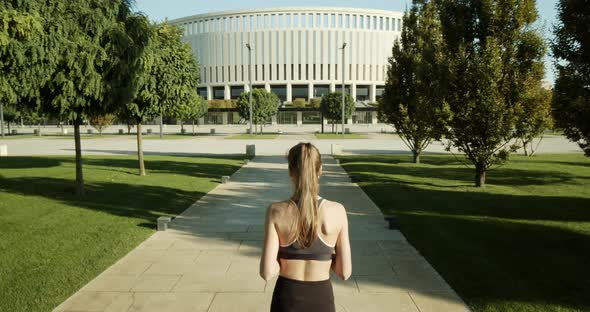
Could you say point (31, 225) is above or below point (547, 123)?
below

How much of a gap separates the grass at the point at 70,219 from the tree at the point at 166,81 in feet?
8.70

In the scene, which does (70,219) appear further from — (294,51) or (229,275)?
(294,51)

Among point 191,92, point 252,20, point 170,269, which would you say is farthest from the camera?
point 252,20

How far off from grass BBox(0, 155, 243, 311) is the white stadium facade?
75262mm

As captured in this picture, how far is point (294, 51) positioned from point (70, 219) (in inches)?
3497

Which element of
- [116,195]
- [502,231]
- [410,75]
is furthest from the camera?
[410,75]

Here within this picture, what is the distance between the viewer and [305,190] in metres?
2.39

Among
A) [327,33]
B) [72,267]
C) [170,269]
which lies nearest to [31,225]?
[72,267]

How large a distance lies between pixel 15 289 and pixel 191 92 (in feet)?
42.9

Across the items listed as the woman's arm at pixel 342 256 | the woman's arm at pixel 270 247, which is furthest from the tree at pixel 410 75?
the woman's arm at pixel 270 247

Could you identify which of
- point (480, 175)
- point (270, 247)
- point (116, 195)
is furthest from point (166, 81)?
point (270, 247)

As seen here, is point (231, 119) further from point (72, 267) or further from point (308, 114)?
point (72, 267)

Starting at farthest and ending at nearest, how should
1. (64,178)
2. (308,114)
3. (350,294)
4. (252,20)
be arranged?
(252,20)
(308,114)
(64,178)
(350,294)

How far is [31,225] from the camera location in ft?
29.6
